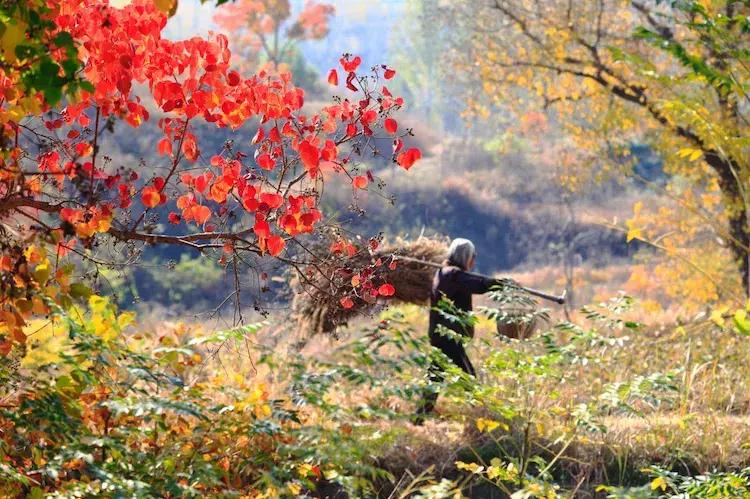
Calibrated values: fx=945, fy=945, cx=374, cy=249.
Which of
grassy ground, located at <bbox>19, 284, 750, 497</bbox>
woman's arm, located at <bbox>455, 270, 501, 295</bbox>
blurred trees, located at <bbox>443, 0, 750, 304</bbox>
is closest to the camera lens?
grassy ground, located at <bbox>19, 284, 750, 497</bbox>

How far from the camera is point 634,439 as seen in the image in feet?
23.2

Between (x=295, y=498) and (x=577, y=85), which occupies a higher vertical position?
(x=577, y=85)

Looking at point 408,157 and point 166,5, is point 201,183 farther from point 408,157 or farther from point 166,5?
point 166,5

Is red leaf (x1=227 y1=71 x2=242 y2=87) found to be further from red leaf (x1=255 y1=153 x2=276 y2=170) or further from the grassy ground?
the grassy ground

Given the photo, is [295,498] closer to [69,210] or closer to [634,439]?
[69,210]

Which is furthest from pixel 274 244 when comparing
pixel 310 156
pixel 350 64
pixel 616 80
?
pixel 616 80

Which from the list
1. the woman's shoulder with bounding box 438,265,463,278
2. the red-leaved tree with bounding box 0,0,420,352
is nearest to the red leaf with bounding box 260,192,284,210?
the red-leaved tree with bounding box 0,0,420,352

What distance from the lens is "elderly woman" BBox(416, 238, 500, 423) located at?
7.49 m

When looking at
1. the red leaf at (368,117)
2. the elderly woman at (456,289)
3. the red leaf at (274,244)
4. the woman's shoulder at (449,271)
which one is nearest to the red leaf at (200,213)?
the red leaf at (274,244)

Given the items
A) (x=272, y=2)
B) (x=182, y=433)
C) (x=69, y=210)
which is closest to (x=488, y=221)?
(x=272, y=2)

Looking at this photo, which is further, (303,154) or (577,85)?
(577,85)

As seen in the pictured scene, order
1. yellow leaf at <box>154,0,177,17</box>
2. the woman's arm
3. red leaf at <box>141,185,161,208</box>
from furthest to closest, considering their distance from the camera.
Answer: the woman's arm, red leaf at <box>141,185,161,208</box>, yellow leaf at <box>154,0,177,17</box>

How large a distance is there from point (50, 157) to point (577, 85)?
1263 cm

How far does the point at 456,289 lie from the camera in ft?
24.8
